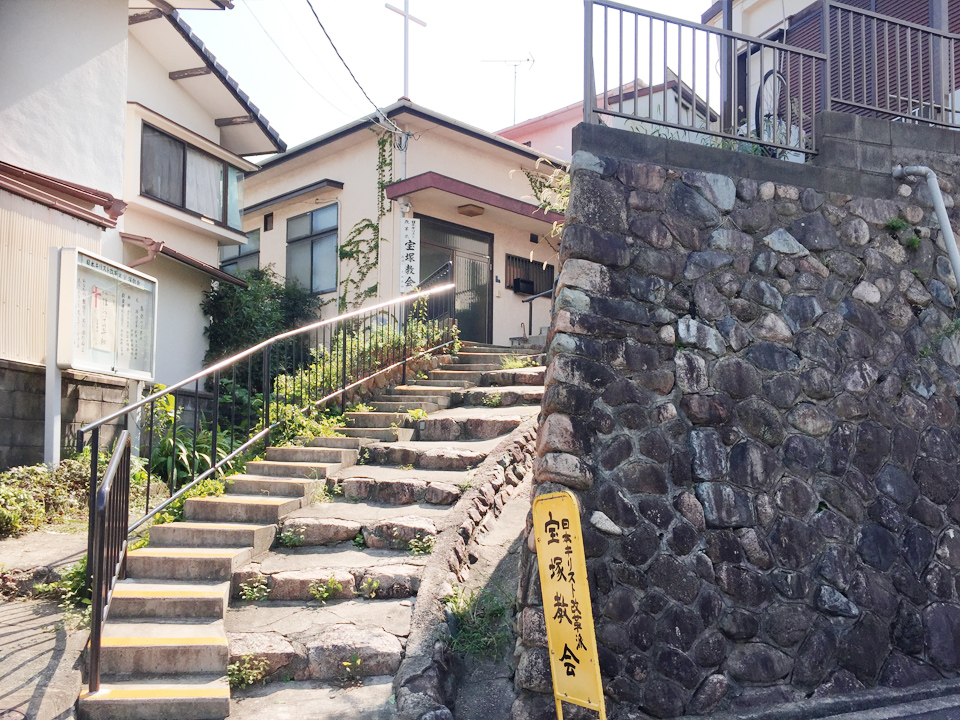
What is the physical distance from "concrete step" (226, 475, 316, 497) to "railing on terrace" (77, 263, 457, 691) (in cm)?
26

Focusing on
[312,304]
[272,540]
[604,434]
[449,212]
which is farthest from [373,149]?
[604,434]

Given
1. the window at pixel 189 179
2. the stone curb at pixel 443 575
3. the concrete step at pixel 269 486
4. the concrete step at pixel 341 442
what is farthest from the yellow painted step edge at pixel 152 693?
the window at pixel 189 179

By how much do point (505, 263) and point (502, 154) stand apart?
223cm

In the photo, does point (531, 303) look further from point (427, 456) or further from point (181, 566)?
point (181, 566)

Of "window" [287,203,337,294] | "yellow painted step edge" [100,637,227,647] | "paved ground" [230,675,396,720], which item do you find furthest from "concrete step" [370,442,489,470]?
"window" [287,203,337,294]

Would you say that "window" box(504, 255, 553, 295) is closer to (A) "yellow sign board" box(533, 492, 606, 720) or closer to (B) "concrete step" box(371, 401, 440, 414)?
(B) "concrete step" box(371, 401, 440, 414)

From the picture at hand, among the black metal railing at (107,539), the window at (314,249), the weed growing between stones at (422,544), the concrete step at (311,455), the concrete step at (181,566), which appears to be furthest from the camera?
the window at (314,249)

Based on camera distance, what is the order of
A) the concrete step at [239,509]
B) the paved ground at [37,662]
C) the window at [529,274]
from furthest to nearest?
the window at [529,274] → the concrete step at [239,509] → the paved ground at [37,662]

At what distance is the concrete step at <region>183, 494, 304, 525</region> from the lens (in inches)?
266

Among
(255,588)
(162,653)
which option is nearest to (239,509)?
(255,588)

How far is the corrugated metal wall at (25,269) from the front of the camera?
8.52 meters

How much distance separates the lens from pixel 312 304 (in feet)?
52.4

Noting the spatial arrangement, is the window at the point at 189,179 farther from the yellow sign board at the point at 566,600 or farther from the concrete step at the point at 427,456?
the yellow sign board at the point at 566,600

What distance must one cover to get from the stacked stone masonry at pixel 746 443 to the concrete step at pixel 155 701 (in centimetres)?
183
